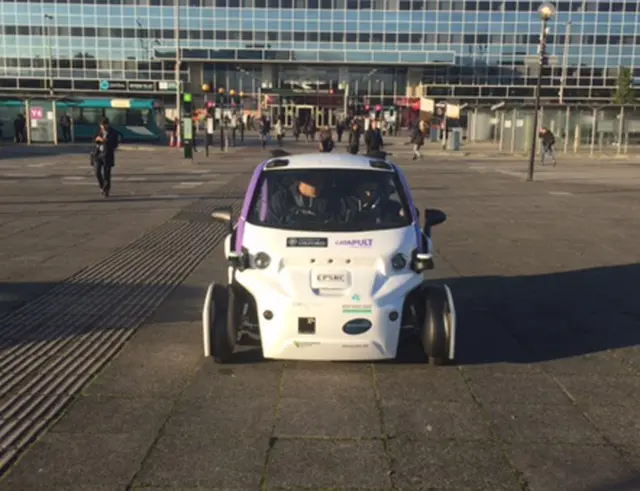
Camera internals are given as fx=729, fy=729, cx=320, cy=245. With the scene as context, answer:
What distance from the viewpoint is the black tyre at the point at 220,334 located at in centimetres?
541

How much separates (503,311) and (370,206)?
84.3 inches

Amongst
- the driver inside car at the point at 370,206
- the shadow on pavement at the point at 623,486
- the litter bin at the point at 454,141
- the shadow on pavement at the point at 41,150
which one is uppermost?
the driver inside car at the point at 370,206

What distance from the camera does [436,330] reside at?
5.36 m

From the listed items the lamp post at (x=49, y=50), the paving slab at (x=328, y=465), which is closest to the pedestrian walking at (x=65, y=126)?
the lamp post at (x=49, y=50)

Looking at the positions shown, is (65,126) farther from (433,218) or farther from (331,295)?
(331,295)

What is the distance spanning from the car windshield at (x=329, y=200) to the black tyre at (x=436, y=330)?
67 cm

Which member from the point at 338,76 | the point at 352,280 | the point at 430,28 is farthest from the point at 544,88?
the point at 352,280

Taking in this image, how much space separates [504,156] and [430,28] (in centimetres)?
4702

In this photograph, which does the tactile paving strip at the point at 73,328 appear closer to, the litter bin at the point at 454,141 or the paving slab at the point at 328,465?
the paving slab at the point at 328,465

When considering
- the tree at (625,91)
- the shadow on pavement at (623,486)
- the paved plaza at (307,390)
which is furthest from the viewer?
the tree at (625,91)

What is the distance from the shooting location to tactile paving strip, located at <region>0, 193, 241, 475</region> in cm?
463

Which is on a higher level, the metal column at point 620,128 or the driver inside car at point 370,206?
the driver inside car at point 370,206

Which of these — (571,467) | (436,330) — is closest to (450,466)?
(571,467)

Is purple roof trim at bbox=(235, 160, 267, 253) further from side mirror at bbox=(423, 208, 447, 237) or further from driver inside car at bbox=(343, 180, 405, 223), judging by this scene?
side mirror at bbox=(423, 208, 447, 237)
